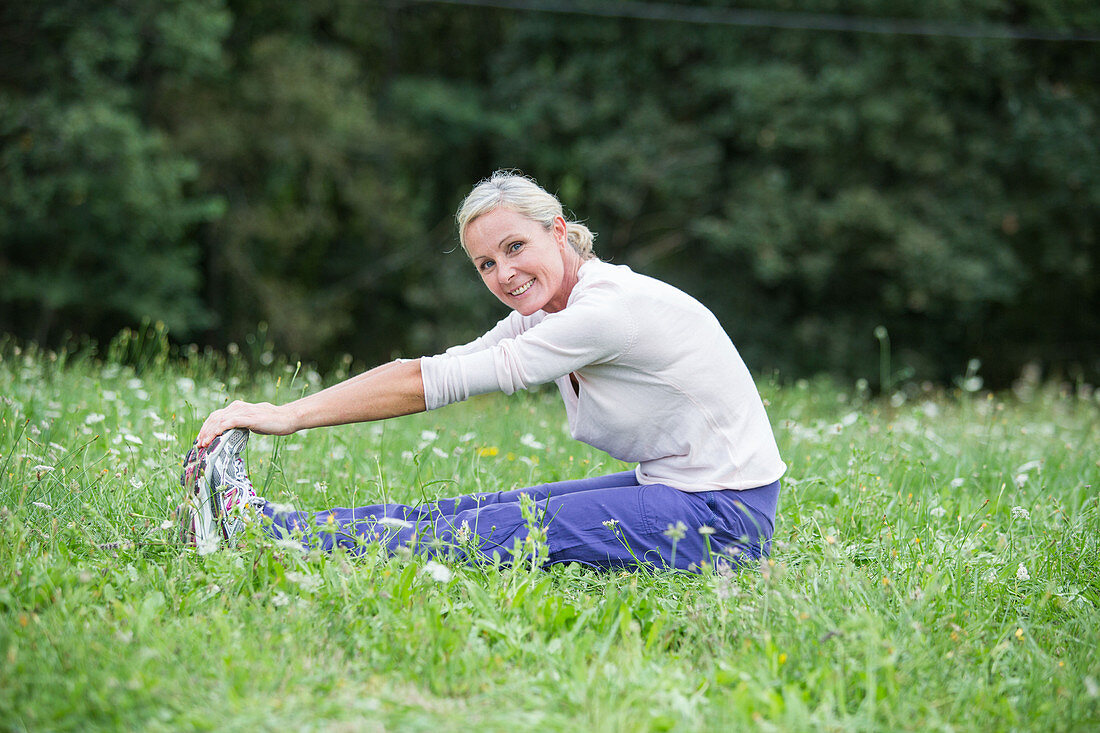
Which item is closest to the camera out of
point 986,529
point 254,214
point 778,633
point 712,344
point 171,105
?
point 778,633

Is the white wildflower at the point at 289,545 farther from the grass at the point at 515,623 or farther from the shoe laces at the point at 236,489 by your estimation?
the shoe laces at the point at 236,489

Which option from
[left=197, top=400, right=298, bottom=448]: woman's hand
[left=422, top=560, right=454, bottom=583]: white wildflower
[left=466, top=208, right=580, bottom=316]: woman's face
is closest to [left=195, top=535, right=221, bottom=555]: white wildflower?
[left=197, top=400, right=298, bottom=448]: woman's hand

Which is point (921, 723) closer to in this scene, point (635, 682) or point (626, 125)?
point (635, 682)

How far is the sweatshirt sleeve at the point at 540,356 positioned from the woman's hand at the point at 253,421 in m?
0.39

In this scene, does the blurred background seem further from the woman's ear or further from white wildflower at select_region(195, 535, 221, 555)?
white wildflower at select_region(195, 535, 221, 555)

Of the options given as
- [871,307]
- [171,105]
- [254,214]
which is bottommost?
[871,307]

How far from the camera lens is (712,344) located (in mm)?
2781

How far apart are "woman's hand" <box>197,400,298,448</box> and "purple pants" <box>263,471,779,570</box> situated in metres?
0.31

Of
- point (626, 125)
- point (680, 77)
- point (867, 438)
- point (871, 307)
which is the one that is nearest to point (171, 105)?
→ point (626, 125)

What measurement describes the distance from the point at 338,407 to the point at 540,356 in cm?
58

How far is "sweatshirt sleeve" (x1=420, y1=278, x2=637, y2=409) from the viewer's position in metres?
2.60

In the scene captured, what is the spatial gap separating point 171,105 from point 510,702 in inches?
553

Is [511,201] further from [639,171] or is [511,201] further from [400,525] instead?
[639,171]

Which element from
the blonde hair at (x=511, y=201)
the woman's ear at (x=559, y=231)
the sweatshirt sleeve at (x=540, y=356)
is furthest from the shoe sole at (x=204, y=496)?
the woman's ear at (x=559, y=231)
